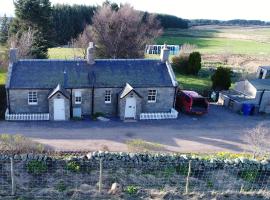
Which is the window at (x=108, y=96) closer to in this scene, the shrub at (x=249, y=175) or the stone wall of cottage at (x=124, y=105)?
the stone wall of cottage at (x=124, y=105)

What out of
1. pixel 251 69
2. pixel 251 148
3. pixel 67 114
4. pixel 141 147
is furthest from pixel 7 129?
pixel 251 69

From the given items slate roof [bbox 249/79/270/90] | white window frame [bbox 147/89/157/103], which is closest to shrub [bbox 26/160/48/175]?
white window frame [bbox 147/89/157/103]

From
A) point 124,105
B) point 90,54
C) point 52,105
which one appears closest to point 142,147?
point 124,105

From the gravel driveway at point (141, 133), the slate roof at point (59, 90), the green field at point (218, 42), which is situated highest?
the green field at point (218, 42)

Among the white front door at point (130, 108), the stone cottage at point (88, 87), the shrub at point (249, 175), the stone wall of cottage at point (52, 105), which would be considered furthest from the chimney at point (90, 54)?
the shrub at point (249, 175)

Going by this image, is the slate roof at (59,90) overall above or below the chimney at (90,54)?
below

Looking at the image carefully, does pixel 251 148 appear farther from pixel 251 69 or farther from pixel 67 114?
pixel 251 69

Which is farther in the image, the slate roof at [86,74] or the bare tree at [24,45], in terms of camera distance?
the bare tree at [24,45]
